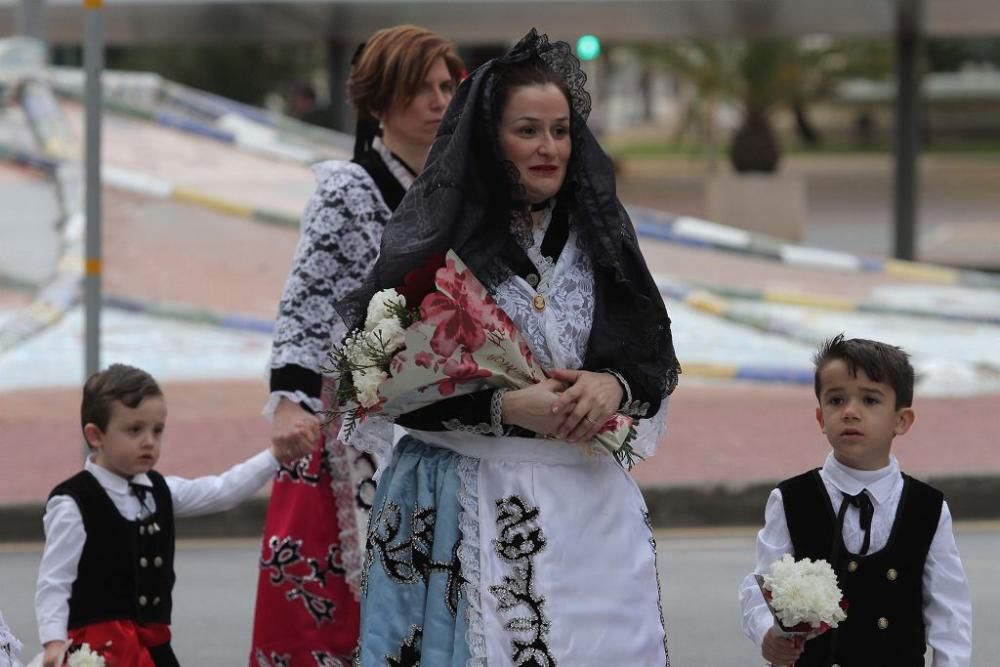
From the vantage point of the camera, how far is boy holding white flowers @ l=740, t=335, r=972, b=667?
3.99 m

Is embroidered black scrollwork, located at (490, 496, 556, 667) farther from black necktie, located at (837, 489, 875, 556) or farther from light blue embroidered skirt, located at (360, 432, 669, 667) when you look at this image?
black necktie, located at (837, 489, 875, 556)

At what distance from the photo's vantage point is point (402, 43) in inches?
190

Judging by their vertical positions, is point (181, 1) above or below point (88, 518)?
above

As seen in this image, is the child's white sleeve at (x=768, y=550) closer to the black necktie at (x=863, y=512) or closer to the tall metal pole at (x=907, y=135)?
the black necktie at (x=863, y=512)

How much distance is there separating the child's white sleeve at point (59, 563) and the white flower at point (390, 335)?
3.79 feet

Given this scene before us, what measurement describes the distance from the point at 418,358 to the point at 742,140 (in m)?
21.7

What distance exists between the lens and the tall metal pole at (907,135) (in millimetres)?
18484

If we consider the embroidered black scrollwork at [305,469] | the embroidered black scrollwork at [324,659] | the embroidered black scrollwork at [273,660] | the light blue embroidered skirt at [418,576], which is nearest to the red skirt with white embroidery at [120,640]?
the embroidered black scrollwork at [273,660]

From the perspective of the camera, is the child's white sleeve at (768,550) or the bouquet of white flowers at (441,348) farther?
the child's white sleeve at (768,550)

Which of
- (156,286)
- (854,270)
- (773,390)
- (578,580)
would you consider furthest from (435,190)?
(854,270)

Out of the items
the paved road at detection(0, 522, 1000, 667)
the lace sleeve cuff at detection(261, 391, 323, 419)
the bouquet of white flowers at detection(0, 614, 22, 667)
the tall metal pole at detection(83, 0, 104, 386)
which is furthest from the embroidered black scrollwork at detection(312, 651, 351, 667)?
the tall metal pole at detection(83, 0, 104, 386)

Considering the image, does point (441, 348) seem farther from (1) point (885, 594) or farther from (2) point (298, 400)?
(1) point (885, 594)

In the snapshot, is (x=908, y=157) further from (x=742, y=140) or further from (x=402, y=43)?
(x=402, y=43)

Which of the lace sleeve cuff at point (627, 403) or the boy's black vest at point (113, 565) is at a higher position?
the lace sleeve cuff at point (627, 403)
